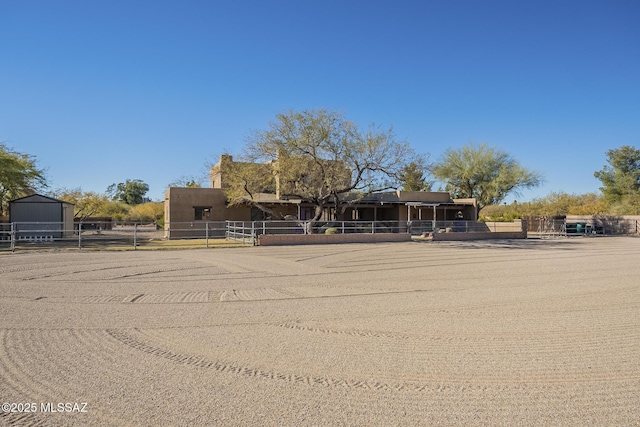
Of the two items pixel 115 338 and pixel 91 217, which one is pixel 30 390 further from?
pixel 91 217

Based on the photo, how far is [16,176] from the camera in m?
30.6

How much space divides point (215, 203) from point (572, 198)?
4680 cm

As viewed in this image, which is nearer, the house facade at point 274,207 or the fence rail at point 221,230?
the fence rail at point 221,230

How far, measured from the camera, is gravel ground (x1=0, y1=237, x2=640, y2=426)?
3.72 meters

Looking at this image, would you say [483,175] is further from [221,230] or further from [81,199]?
[81,199]

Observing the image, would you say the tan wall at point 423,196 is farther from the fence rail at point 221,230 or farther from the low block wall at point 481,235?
the low block wall at point 481,235

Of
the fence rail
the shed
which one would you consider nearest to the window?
the fence rail

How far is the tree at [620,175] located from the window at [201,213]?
1912 inches

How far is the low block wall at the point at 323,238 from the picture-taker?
24844mm

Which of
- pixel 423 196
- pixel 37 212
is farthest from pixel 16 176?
pixel 423 196

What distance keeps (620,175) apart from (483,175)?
22499mm

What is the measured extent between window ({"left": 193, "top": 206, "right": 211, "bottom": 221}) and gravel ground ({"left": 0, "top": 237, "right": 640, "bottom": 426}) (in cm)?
2093

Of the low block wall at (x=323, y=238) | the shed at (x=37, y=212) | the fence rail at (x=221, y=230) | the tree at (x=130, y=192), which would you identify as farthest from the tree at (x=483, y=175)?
the tree at (x=130, y=192)

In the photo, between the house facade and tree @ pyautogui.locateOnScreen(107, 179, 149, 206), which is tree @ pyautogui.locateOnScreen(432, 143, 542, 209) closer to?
the house facade
